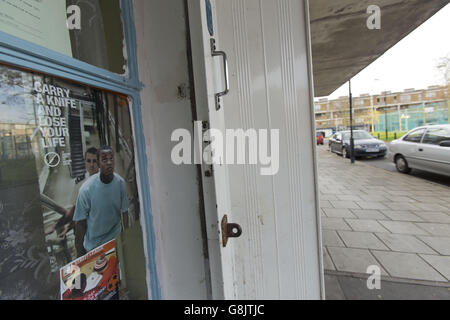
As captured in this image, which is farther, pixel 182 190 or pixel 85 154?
pixel 182 190

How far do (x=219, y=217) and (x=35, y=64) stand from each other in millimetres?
1029

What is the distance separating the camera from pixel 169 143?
1480 millimetres

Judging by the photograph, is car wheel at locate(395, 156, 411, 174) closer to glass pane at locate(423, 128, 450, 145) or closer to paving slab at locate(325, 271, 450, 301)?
glass pane at locate(423, 128, 450, 145)

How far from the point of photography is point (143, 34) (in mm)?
1470

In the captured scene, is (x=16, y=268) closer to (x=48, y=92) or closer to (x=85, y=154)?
(x=85, y=154)

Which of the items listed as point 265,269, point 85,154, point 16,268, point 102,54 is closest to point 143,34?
point 102,54

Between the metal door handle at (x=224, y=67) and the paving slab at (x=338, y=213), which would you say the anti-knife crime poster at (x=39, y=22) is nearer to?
the metal door handle at (x=224, y=67)

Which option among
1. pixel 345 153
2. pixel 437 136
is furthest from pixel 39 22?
pixel 345 153

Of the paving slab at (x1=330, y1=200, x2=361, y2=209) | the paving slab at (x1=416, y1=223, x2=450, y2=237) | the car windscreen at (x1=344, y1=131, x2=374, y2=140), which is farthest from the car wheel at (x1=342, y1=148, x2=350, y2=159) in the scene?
the paving slab at (x1=416, y1=223, x2=450, y2=237)

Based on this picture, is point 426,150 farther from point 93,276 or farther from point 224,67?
point 93,276

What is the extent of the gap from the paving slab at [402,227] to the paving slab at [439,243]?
0.69 feet

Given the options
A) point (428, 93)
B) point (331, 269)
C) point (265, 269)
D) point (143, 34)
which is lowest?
point (331, 269)

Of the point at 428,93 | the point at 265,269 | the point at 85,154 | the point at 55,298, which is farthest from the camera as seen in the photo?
the point at 428,93

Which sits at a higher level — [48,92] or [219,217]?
[48,92]
